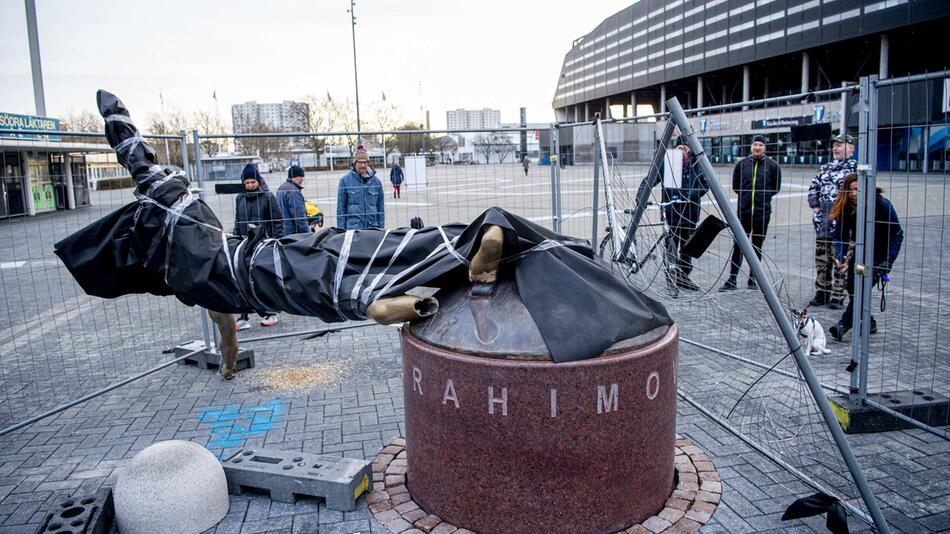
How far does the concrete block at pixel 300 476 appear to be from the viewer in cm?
387

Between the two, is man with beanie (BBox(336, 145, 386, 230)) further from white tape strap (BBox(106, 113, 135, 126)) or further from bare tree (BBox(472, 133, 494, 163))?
white tape strap (BBox(106, 113, 135, 126))

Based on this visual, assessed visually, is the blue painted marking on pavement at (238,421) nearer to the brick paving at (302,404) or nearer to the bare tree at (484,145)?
the brick paving at (302,404)

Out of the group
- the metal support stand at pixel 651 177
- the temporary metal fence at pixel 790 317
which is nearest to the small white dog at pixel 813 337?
the temporary metal fence at pixel 790 317

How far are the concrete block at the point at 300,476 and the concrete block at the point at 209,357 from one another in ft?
8.12

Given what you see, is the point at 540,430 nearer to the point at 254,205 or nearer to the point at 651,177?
the point at 651,177

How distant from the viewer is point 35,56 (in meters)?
18.0

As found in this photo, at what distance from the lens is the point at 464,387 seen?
328 cm

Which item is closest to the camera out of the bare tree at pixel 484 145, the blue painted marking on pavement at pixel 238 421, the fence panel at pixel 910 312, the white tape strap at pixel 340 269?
the white tape strap at pixel 340 269

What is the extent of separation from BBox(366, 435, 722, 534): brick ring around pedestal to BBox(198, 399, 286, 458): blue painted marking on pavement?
1.17m

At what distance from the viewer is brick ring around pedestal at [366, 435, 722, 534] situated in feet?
11.8

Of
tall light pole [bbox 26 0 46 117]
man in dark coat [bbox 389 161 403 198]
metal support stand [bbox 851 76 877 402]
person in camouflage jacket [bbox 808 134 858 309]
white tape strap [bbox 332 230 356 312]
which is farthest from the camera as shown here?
tall light pole [bbox 26 0 46 117]

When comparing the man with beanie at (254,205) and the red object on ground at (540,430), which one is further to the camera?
the man with beanie at (254,205)

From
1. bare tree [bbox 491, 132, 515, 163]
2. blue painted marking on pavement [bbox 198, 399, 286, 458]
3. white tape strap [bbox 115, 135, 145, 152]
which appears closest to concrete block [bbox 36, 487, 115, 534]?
blue painted marking on pavement [bbox 198, 399, 286, 458]

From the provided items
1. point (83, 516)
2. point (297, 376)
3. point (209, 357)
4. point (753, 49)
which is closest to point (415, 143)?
point (297, 376)
